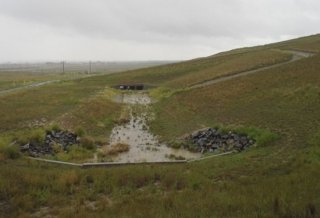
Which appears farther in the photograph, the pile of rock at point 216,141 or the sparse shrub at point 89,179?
the pile of rock at point 216,141

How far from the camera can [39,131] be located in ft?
93.1

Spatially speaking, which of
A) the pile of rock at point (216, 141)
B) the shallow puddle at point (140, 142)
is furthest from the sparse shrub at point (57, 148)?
the pile of rock at point (216, 141)

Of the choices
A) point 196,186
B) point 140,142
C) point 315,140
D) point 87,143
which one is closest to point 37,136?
point 87,143

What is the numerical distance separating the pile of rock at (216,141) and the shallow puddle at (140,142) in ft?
4.37

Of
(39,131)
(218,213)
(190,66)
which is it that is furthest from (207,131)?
(190,66)

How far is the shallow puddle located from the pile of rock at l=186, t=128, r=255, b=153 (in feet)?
4.37

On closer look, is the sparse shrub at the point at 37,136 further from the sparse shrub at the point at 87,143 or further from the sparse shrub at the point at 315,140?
the sparse shrub at the point at 315,140

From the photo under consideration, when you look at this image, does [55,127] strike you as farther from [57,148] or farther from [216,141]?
[216,141]

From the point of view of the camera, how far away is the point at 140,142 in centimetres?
3047

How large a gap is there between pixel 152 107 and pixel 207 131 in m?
20.3

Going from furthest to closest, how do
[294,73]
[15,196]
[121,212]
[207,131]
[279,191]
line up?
[294,73] → [207,131] → [15,196] → [279,191] → [121,212]

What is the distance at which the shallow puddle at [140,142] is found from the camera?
2522 cm

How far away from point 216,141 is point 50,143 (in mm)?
11686

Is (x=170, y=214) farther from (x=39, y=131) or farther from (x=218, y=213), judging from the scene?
(x=39, y=131)
